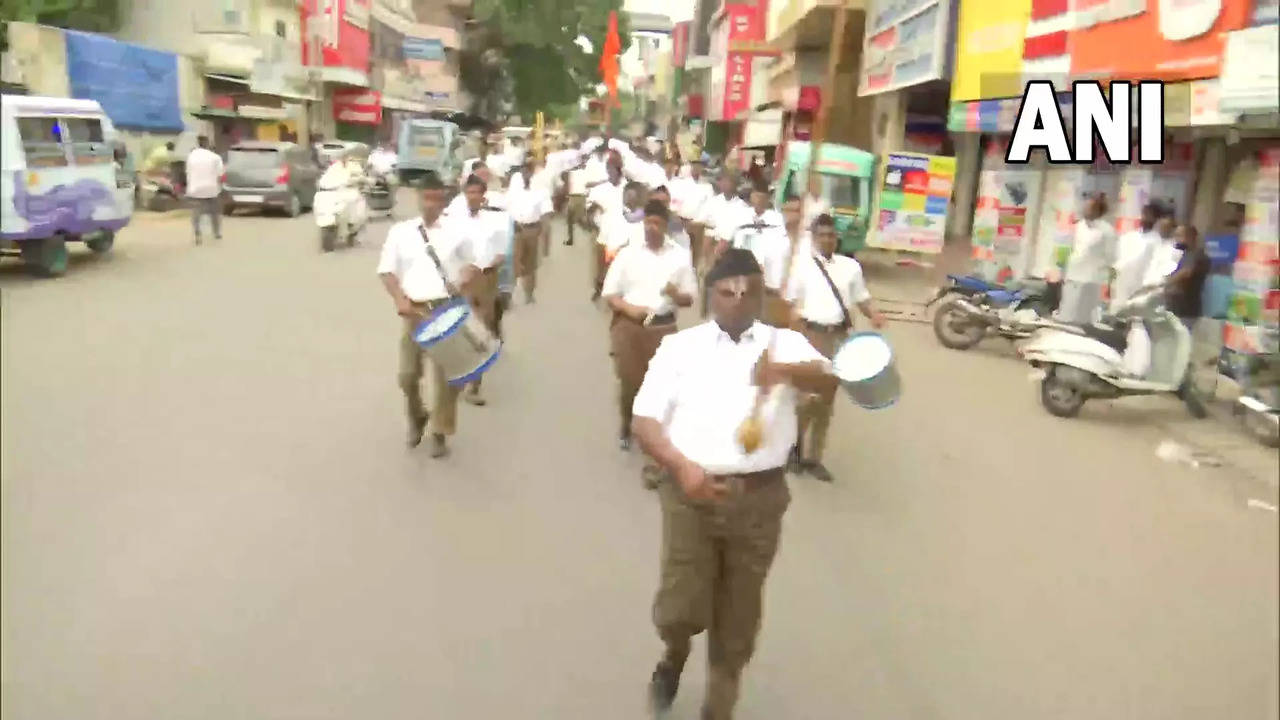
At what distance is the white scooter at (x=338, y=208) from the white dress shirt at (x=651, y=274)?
9.93 metres

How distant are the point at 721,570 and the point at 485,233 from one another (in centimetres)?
389

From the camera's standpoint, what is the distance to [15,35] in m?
14.6

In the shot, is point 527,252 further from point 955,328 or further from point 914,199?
point 914,199

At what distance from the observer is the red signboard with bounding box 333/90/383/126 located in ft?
119

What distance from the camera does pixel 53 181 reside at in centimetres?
235

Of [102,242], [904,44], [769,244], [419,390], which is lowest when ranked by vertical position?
[419,390]

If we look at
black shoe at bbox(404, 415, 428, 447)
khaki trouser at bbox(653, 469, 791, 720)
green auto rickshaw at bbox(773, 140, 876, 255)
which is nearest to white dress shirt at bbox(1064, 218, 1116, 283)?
khaki trouser at bbox(653, 469, 791, 720)

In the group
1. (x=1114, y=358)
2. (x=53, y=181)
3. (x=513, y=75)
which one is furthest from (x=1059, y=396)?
(x=513, y=75)

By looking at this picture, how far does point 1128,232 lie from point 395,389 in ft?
15.4

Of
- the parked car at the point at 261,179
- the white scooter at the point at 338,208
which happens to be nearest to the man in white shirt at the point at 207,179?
the white scooter at the point at 338,208

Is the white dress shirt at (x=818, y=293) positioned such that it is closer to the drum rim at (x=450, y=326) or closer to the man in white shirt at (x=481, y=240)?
the drum rim at (x=450, y=326)

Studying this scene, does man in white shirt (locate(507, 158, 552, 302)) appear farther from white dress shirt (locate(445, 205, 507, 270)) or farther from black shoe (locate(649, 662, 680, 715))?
black shoe (locate(649, 662, 680, 715))

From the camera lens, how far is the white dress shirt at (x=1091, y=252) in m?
3.80

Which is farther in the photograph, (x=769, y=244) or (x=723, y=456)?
(x=769, y=244)
